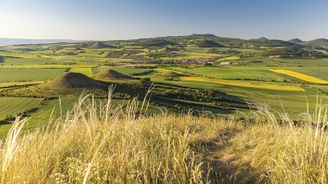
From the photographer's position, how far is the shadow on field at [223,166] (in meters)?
3.78

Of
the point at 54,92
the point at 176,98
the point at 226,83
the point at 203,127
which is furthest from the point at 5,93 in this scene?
the point at 203,127

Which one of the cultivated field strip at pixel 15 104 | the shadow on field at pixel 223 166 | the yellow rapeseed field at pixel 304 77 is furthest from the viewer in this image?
the yellow rapeseed field at pixel 304 77

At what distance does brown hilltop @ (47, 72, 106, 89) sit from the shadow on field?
227 feet

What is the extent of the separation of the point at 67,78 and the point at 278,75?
2247 inches

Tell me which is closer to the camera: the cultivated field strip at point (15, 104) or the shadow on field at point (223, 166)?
the shadow on field at point (223, 166)

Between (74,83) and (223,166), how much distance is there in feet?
239

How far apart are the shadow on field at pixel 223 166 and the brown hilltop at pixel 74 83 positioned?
69.3 meters

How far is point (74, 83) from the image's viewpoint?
74.1 metres

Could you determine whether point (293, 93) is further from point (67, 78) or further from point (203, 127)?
point (203, 127)

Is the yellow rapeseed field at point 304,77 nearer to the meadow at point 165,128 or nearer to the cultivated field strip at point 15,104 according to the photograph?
the meadow at point 165,128

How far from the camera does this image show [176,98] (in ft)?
219

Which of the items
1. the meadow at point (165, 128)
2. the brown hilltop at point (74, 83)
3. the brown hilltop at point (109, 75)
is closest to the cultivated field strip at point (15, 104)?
the meadow at point (165, 128)

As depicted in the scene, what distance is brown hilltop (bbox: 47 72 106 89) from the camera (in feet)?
241

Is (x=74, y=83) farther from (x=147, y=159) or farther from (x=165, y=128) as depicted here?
(x=147, y=159)
